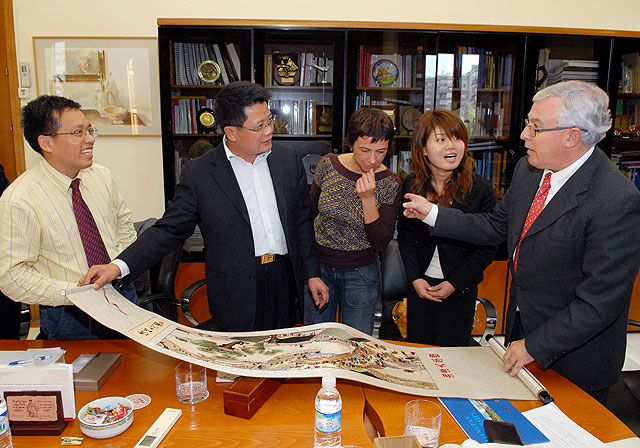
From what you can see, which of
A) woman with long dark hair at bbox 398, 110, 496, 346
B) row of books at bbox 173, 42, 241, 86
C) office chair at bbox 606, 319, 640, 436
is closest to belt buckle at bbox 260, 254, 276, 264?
woman with long dark hair at bbox 398, 110, 496, 346

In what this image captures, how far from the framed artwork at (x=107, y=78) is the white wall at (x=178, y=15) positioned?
64 millimetres

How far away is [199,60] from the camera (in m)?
3.31

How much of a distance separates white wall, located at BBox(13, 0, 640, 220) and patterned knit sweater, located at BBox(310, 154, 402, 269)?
6.50 feet

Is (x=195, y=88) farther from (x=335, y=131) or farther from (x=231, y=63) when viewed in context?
(x=335, y=131)

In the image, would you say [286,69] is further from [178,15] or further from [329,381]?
[329,381]

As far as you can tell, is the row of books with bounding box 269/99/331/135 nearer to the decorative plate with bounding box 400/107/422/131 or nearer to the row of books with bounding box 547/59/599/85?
the decorative plate with bounding box 400/107/422/131

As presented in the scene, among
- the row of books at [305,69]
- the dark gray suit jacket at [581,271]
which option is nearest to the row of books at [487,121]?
the row of books at [305,69]

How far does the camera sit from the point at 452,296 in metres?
2.00

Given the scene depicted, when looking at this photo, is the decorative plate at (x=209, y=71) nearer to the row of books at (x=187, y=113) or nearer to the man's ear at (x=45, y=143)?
the row of books at (x=187, y=113)

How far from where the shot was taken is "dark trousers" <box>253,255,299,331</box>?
6.32 ft

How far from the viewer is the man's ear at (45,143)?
1.76m

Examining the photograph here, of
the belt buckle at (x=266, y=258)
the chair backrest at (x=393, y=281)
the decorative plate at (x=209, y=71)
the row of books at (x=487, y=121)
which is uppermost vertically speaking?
the decorative plate at (x=209, y=71)

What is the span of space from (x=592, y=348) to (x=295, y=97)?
265 cm

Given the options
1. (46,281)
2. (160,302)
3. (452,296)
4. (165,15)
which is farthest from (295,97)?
(46,281)
